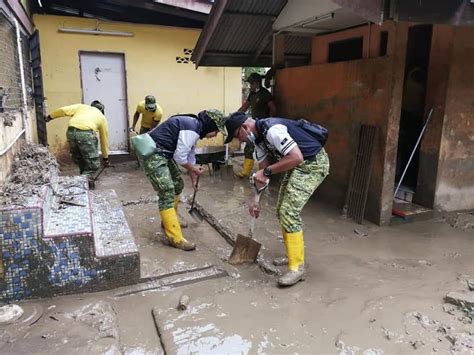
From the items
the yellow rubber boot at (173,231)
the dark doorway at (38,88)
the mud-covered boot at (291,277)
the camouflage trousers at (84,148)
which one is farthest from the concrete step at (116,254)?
the dark doorway at (38,88)

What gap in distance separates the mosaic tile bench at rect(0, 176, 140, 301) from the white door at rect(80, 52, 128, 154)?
5778 mm

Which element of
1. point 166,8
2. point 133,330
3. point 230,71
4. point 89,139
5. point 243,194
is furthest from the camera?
point 230,71

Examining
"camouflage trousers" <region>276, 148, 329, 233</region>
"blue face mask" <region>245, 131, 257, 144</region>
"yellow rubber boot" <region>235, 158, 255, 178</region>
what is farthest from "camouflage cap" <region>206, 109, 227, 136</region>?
"yellow rubber boot" <region>235, 158, 255, 178</region>

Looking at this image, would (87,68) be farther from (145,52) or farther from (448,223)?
(448,223)

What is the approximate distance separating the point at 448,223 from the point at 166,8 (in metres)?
6.73

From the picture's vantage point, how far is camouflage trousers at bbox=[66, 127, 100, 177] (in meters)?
5.81

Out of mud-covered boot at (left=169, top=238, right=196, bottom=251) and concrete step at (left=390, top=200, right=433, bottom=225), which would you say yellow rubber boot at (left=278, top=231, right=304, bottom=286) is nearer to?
mud-covered boot at (left=169, top=238, right=196, bottom=251)

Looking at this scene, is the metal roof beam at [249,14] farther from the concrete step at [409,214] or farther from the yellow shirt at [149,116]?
the concrete step at [409,214]

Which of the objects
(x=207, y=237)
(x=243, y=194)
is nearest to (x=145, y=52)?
(x=243, y=194)

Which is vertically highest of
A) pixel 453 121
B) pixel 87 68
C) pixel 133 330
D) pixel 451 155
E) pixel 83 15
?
pixel 83 15

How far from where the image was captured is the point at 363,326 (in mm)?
2779

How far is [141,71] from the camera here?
9039 mm

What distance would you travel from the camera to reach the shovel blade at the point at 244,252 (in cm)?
381

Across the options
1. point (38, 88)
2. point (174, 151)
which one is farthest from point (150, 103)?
point (174, 151)
